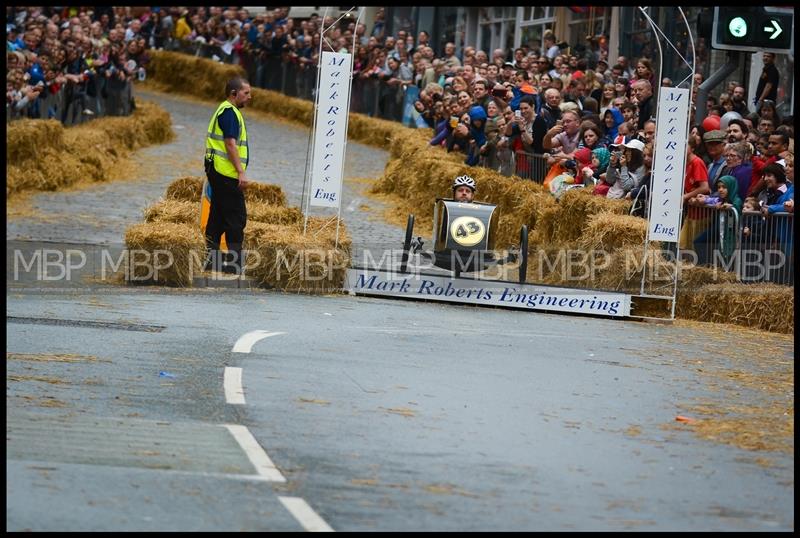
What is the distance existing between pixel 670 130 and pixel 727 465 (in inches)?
359

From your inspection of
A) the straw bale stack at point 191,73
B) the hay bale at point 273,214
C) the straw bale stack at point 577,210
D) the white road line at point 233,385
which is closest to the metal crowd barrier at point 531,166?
the straw bale stack at point 577,210

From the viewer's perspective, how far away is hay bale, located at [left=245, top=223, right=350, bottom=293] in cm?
1831

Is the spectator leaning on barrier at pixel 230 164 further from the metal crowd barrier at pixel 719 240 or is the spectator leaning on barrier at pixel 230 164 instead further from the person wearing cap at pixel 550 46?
the person wearing cap at pixel 550 46

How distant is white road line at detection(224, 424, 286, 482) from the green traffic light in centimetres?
872

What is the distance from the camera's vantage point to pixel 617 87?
24.3m

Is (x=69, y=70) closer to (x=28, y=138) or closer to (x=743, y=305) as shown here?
(x=28, y=138)

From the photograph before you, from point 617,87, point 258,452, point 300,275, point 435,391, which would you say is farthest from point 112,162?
point 258,452

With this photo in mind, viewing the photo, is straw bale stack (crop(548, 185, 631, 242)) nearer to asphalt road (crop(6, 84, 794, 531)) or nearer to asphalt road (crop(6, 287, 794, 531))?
asphalt road (crop(6, 84, 794, 531))

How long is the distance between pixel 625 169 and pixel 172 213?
18.4ft

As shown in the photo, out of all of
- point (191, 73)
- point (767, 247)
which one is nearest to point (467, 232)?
point (767, 247)

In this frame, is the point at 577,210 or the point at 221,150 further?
the point at 577,210

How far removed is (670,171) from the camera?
59.9ft

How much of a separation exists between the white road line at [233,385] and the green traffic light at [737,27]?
23.4ft

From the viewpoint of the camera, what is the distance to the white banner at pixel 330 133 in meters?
18.6
